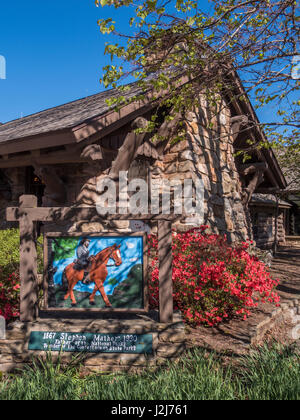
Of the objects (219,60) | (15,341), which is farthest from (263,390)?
(219,60)

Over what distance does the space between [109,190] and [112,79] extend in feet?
7.71

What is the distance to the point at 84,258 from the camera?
4.17m

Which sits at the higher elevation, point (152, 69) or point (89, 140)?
point (152, 69)

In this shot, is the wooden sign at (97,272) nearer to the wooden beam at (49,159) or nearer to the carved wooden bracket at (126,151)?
the wooden beam at (49,159)

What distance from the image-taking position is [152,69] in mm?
5941

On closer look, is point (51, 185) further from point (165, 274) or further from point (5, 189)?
point (165, 274)

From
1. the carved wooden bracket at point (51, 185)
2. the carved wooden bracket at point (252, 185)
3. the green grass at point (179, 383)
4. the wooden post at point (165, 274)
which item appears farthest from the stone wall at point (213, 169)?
the green grass at point (179, 383)

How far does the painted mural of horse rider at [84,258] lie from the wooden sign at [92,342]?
659mm

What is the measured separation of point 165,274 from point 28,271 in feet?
5.68

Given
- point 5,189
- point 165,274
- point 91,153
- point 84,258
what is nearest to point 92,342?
point 84,258

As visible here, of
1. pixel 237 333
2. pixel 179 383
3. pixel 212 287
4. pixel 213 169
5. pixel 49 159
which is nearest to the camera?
pixel 179 383

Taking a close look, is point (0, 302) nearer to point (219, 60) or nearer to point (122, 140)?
point (122, 140)

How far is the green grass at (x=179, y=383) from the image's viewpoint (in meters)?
2.92

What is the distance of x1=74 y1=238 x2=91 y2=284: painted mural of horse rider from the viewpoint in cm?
414
